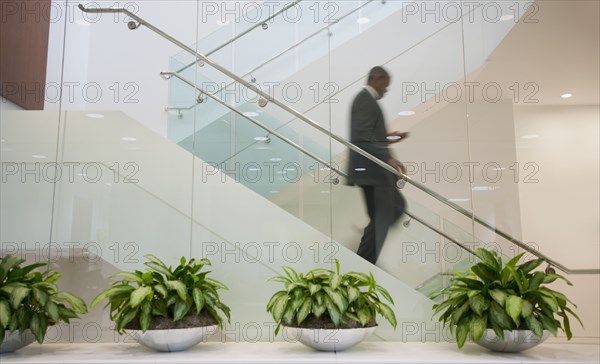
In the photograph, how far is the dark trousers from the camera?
2.75m

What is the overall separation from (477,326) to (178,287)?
1.40m

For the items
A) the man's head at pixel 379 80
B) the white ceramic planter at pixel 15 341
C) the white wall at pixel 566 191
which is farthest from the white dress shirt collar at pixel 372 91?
the white ceramic planter at pixel 15 341

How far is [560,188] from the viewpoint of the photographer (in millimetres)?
2760

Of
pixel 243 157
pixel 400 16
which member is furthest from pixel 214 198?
pixel 400 16

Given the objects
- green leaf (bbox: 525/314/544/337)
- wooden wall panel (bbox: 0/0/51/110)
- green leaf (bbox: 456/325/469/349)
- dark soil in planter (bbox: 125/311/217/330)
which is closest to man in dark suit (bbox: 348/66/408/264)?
green leaf (bbox: 456/325/469/349)

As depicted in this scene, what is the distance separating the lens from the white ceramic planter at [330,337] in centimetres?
225

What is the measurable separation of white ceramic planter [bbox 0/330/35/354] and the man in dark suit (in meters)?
1.76

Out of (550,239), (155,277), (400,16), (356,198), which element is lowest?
(155,277)

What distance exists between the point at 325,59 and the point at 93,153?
4.98 feet

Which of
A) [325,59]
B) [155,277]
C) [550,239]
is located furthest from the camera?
[325,59]

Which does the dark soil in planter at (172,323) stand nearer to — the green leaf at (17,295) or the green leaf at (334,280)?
the green leaf at (17,295)

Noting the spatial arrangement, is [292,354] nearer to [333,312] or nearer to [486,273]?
[333,312]

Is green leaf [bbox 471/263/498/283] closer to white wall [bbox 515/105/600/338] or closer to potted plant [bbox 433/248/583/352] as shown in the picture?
potted plant [bbox 433/248/583/352]

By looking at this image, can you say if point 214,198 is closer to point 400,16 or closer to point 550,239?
point 400,16
